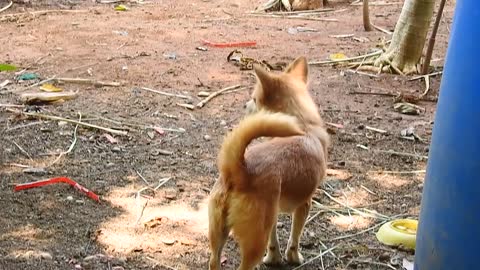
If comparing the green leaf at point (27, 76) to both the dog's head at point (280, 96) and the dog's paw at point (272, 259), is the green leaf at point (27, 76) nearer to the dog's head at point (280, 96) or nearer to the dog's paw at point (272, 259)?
the dog's head at point (280, 96)

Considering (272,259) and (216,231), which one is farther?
(272,259)

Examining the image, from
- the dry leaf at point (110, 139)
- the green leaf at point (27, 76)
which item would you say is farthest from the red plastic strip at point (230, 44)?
the dry leaf at point (110, 139)

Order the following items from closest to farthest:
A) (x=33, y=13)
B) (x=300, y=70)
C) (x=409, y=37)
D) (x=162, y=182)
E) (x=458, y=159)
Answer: (x=458, y=159)
(x=300, y=70)
(x=162, y=182)
(x=409, y=37)
(x=33, y=13)

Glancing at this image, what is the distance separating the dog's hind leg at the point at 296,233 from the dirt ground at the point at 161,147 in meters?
0.11

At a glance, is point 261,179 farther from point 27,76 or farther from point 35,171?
point 27,76

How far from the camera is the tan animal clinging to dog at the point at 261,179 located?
3.31m

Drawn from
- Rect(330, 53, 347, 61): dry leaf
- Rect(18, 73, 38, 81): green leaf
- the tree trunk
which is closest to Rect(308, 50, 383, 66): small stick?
Rect(330, 53, 347, 61): dry leaf

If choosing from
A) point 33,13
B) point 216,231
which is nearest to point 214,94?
point 216,231

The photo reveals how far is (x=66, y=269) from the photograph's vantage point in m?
3.78

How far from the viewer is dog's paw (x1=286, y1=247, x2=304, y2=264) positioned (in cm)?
398

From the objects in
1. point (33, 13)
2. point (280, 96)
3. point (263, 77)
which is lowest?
point (33, 13)

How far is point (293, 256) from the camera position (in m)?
4.00

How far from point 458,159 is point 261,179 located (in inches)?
33.8

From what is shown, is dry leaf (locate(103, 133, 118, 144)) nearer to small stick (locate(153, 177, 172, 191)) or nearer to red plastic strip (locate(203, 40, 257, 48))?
small stick (locate(153, 177, 172, 191))
